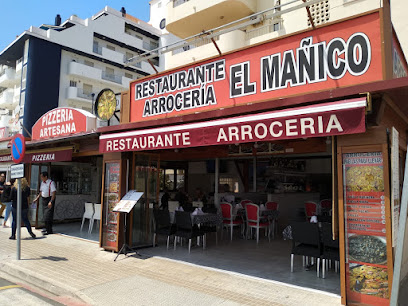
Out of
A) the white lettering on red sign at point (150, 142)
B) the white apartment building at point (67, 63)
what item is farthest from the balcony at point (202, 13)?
the white lettering on red sign at point (150, 142)

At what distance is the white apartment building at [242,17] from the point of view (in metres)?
13.6

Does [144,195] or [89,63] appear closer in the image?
[144,195]

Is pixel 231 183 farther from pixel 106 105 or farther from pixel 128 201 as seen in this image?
pixel 128 201

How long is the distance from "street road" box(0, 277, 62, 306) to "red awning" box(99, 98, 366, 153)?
3.13 meters

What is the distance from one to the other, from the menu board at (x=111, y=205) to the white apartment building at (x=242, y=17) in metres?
9.29

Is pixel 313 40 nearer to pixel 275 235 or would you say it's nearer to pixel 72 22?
pixel 275 235

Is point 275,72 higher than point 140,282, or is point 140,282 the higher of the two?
point 275,72

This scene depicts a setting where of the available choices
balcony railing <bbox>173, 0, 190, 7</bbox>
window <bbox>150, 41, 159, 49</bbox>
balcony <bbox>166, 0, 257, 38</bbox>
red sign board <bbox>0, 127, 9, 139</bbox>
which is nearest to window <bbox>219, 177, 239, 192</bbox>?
balcony <bbox>166, 0, 257, 38</bbox>

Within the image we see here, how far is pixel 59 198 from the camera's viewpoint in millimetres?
12172

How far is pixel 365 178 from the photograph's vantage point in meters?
4.42

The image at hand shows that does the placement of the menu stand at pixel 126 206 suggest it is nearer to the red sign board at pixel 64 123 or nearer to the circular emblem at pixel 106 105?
the circular emblem at pixel 106 105

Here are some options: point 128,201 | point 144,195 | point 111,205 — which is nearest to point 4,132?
point 111,205

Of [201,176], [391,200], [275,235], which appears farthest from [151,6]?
[391,200]

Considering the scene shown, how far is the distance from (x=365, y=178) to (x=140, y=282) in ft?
13.0
